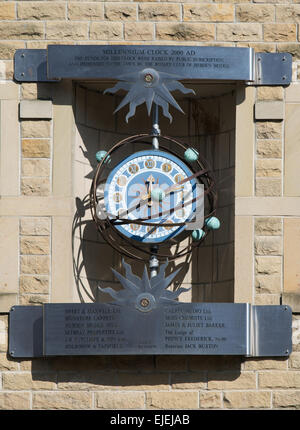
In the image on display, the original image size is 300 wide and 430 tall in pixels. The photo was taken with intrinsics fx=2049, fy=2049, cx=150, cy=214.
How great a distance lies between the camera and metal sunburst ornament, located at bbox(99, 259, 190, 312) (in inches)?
563

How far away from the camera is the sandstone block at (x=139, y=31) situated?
14750 millimetres

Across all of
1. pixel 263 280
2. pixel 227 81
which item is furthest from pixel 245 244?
pixel 227 81

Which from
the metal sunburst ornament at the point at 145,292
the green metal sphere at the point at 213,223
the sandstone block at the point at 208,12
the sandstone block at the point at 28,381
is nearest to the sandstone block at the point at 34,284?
the metal sunburst ornament at the point at 145,292

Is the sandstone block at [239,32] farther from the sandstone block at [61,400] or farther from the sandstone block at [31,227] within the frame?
the sandstone block at [61,400]

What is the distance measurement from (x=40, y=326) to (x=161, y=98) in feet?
6.08

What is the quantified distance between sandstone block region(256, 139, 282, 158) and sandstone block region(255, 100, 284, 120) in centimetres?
17

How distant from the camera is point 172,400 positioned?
564 inches

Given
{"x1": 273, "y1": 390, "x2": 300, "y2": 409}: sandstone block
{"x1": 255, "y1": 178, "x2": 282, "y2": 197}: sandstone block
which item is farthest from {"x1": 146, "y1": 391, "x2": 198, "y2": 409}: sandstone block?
{"x1": 255, "y1": 178, "x2": 282, "y2": 197}: sandstone block

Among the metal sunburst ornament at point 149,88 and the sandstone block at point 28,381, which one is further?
the metal sunburst ornament at point 149,88

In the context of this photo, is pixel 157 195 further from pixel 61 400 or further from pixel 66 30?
pixel 61 400

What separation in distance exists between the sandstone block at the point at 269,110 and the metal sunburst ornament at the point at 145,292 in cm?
135

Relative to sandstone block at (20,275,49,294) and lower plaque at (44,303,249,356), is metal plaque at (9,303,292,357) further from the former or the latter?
sandstone block at (20,275,49,294)

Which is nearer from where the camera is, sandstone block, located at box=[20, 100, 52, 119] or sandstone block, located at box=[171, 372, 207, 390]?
sandstone block, located at box=[171, 372, 207, 390]
